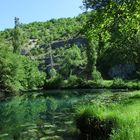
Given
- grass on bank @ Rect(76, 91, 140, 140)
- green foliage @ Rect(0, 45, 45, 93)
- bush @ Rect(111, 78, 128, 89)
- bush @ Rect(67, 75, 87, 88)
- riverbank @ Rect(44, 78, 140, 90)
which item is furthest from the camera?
bush @ Rect(67, 75, 87, 88)

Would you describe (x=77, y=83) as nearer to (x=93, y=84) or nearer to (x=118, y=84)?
(x=93, y=84)

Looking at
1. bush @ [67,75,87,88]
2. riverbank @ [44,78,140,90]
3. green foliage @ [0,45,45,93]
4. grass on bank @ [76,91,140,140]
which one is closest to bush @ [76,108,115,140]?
grass on bank @ [76,91,140,140]

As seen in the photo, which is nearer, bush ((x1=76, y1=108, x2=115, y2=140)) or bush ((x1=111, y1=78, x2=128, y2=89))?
bush ((x1=76, y1=108, x2=115, y2=140))

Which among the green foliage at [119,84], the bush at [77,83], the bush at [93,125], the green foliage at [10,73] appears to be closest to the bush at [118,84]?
the green foliage at [119,84]

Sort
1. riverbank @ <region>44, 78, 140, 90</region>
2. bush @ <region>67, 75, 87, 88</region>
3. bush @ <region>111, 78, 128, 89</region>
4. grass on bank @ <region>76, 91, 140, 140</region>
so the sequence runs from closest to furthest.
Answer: grass on bank @ <region>76, 91, 140, 140</region>
riverbank @ <region>44, 78, 140, 90</region>
bush @ <region>111, 78, 128, 89</region>
bush @ <region>67, 75, 87, 88</region>

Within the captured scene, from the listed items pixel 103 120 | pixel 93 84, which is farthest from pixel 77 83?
pixel 103 120

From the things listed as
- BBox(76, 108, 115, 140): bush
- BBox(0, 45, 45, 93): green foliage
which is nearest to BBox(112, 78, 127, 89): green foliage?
BBox(0, 45, 45, 93): green foliage

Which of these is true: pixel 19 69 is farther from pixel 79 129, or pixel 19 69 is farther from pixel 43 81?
pixel 79 129

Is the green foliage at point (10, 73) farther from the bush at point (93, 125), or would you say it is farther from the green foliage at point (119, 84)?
the bush at point (93, 125)

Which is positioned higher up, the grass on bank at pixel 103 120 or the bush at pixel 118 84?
the grass on bank at pixel 103 120

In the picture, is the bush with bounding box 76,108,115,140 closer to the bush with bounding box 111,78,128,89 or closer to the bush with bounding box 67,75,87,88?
the bush with bounding box 111,78,128,89

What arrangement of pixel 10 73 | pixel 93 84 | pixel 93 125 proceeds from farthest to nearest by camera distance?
pixel 93 84
pixel 10 73
pixel 93 125

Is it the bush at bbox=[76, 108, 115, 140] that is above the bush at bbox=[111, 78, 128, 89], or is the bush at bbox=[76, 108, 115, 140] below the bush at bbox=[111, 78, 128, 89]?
above

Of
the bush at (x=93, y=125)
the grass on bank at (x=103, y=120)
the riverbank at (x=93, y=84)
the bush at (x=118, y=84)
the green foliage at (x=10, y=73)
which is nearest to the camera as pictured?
the grass on bank at (x=103, y=120)
